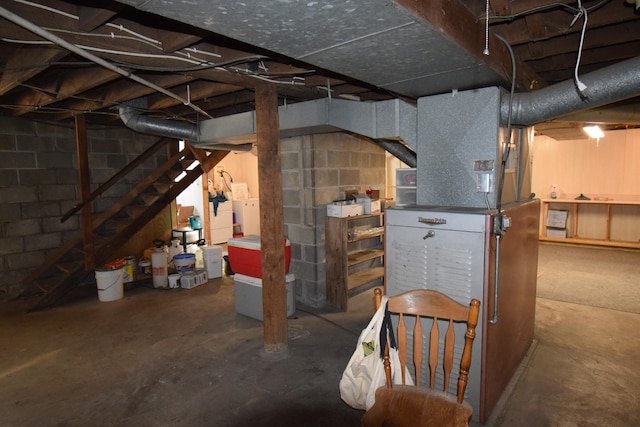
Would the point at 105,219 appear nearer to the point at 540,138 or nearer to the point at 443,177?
the point at 443,177

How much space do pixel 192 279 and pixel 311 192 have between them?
1990mm

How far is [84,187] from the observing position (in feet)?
14.1

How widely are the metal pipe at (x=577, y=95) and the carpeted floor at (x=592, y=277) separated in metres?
2.84

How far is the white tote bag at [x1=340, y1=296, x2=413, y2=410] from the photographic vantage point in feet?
5.78

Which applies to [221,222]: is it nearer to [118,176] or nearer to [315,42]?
[118,176]

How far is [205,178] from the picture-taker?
21.7ft

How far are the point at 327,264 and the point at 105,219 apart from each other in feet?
9.32

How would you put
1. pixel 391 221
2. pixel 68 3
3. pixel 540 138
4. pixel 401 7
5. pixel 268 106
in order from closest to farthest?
pixel 401 7 → pixel 68 3 → pixel 391 221 → pixel 268 106 → pixel 540 138

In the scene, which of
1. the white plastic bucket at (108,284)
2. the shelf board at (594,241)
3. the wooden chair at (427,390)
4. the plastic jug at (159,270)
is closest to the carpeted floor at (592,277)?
the shelf board at (594,241)

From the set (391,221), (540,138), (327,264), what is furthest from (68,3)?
(540,138)

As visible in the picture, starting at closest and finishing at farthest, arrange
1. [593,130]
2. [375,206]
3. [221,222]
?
[375,206] < [593,130] < [221,222]

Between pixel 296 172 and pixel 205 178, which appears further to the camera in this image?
pixel 205 178

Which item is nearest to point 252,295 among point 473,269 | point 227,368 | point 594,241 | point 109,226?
point 227,368

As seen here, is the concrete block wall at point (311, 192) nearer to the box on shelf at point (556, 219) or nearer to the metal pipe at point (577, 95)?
the metal pipe at point (577, 95)
